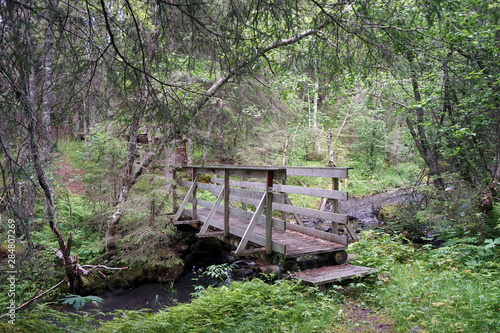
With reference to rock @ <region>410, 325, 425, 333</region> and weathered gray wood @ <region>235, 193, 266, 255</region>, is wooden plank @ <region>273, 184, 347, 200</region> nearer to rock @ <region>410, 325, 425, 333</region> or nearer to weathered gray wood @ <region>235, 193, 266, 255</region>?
weathered gray wood @ <region>235, 193, 266, 255</region>

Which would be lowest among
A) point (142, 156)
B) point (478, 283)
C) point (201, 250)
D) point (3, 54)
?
point (201, 250)

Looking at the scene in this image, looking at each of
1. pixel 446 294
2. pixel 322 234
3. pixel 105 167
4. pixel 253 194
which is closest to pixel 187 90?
pixel 253 194

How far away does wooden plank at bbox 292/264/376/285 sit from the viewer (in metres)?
4.57

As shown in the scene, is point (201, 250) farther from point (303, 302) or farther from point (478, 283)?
point (478, 283)

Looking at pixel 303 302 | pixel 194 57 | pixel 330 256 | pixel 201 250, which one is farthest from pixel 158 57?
pixel 201 250

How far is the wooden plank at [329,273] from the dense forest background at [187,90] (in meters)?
2.22

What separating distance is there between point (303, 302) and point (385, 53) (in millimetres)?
3306

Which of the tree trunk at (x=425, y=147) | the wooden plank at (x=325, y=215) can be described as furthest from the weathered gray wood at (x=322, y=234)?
the tree trunk at (x=425, y=147)

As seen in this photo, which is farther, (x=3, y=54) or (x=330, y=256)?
(x=330, y=256)

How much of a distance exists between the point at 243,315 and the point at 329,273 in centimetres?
188

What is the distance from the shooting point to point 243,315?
11.6ft

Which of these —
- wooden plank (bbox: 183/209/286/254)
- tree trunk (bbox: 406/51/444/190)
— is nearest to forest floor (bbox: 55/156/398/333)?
wooden plank (bbox: 183/209/286/254)

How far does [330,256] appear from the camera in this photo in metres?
5.40

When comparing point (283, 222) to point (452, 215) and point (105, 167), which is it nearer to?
point (452, 215)
